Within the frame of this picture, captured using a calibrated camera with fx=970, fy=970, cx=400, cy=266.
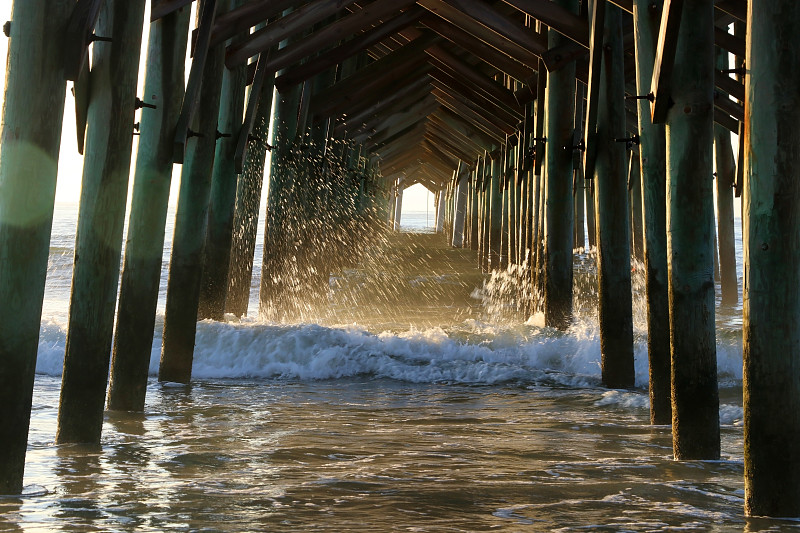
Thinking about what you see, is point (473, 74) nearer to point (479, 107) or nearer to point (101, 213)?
point (479, 107)

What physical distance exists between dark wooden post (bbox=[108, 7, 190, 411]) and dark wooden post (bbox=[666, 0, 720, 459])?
8.24 feet

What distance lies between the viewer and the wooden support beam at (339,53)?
977 centimetres

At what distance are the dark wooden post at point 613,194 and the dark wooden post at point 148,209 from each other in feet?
8.43

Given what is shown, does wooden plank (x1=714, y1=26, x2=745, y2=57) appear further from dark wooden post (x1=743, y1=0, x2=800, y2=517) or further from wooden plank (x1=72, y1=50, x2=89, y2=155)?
wooden plank (x1=72, y1=50, x2=89, y2=155)

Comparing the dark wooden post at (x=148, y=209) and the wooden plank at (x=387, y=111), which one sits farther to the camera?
the wooden plank at (x=387, y=111)

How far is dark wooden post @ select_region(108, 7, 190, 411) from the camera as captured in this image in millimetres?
4902

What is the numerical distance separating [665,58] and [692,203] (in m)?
0.56

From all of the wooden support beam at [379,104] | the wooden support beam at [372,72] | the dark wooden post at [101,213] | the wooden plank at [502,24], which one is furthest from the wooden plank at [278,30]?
the wooden support beam at [379,104]

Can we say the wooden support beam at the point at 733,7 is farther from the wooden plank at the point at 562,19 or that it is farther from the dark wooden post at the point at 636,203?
the dark wooden post at the point at 636,203

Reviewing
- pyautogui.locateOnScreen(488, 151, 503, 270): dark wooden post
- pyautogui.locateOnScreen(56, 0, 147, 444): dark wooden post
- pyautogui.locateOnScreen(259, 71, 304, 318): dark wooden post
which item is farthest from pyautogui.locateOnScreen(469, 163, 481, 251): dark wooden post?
pyautogui.locateOnScreen(56, 0, 147, 444): dark wooden post

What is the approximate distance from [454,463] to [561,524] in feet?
3.32

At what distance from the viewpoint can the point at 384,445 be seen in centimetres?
443

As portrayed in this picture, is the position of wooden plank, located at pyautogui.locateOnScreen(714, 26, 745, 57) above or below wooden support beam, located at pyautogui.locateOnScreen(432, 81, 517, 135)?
below

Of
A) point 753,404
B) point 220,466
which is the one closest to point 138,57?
point 220,466
